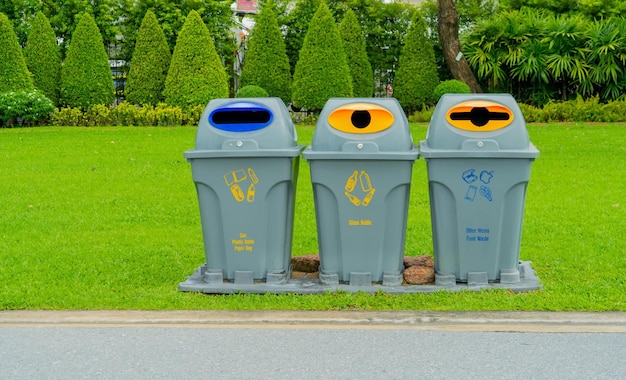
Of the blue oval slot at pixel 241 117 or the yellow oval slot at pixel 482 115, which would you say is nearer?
the yellow oval slot at pixel 482 115

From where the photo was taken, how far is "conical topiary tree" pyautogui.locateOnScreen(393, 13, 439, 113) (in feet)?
61.9

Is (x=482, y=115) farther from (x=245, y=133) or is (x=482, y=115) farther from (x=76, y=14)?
(x=76, y=14)

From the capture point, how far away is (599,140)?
13906 millimetres

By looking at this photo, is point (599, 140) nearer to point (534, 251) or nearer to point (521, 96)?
point (521, 96)

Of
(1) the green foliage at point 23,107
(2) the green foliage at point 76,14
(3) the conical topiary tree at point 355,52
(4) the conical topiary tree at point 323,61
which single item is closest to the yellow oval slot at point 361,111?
(4) the conical topiary tree at point 323,61

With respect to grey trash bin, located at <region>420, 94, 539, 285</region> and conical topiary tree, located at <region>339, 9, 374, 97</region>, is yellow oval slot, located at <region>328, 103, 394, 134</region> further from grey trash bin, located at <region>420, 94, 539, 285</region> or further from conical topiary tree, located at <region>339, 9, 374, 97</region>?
conical topiary tree, located at <region>339, 9, 374, 97</region>

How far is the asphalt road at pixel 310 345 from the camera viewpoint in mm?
4367

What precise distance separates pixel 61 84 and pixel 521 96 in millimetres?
10851

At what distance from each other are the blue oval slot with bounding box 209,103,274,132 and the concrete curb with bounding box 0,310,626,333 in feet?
4.09

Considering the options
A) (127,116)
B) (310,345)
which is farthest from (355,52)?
(310,345)

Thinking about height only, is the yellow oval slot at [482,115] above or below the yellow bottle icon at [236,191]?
above

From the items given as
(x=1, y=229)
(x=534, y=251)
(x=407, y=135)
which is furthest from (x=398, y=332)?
(x=1, y=229)

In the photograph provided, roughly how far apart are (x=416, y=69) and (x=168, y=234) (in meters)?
12.5

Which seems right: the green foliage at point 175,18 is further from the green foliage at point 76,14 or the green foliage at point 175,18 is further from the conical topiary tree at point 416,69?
the conical topiary tree at point 416,69
